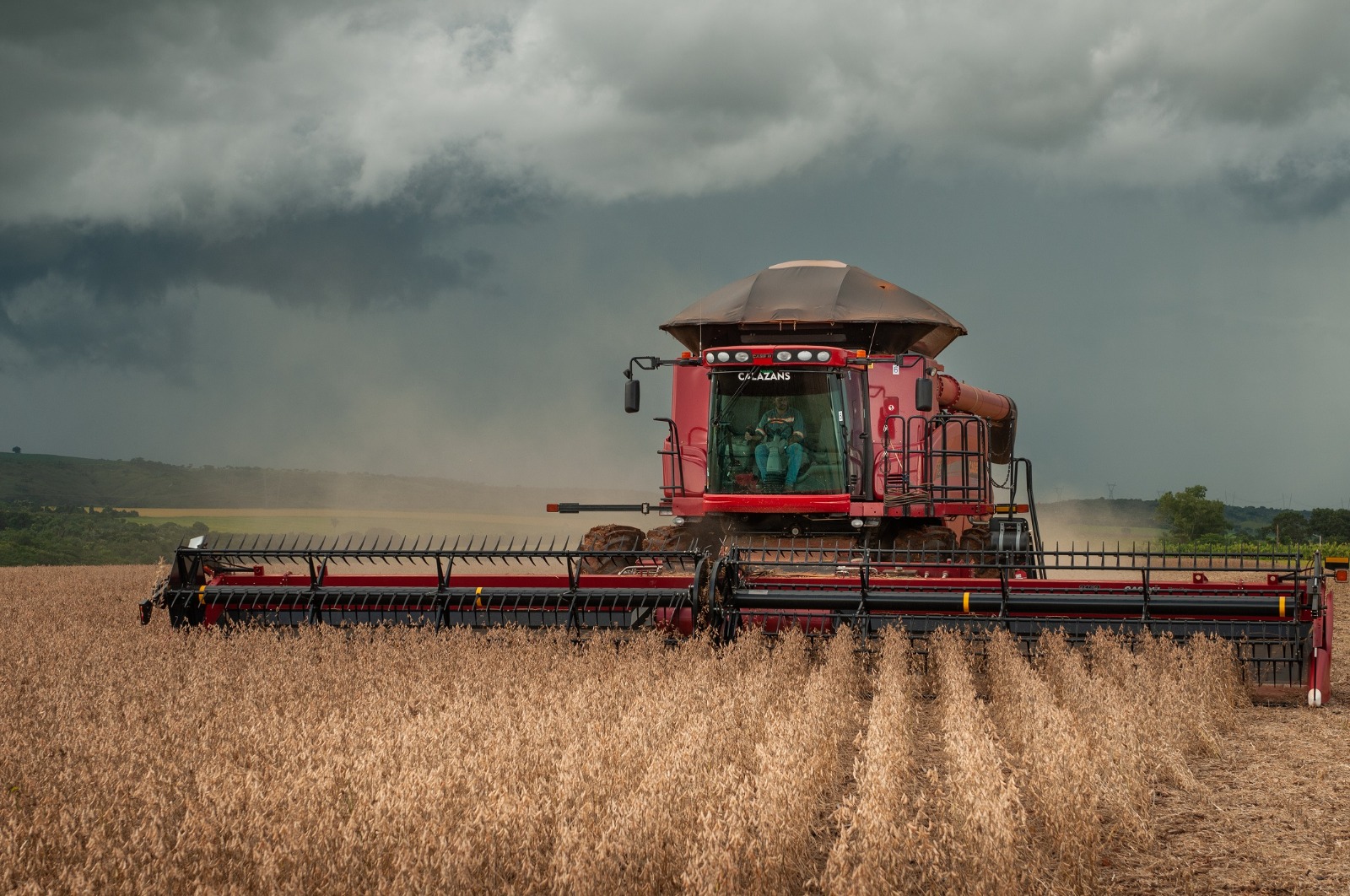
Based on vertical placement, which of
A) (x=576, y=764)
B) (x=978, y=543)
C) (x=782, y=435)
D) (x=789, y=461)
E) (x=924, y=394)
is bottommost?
(x=576, y=764)

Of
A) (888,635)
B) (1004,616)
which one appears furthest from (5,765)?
(1004,616)

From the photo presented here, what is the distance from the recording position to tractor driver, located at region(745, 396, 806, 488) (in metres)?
10.1

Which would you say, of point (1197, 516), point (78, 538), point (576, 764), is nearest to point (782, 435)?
point (576, 764)

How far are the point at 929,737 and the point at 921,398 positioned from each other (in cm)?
356

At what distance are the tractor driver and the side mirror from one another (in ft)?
3.89

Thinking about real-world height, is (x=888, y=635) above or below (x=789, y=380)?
below

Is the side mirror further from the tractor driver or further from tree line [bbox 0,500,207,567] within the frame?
tree line [bbox 0,500,207,567]

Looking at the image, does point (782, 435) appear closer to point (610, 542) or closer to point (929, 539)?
point (929, 539)

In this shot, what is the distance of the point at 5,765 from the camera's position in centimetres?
453

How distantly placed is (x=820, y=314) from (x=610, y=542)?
2632mm

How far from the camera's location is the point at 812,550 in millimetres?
8156

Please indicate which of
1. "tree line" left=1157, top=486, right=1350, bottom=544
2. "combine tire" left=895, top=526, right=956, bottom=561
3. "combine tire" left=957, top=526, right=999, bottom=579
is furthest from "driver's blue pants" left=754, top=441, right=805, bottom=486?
"tree line" left=1157, top=486, right=1350, bottom=544

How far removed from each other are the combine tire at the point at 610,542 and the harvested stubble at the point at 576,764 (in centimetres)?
192

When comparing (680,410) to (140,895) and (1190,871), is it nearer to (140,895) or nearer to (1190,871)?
(1190,871)
